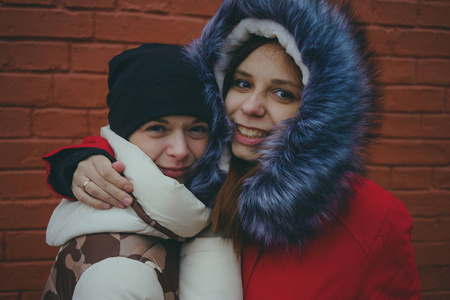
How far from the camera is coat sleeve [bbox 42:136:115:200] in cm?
99

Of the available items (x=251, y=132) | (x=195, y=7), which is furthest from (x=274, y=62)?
(x=195, y=7)

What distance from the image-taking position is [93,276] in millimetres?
758

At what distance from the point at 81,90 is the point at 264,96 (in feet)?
2.82

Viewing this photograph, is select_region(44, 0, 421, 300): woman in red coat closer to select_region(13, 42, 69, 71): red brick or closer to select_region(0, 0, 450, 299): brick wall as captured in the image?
select_region(0, 0, 450, 299): brick wall

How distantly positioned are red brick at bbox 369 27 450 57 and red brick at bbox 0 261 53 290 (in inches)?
73.8

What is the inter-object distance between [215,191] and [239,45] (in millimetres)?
496

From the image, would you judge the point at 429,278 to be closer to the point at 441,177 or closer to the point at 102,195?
the point at 441,177

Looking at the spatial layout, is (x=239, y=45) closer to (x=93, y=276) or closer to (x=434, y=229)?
(x=93, y=276)

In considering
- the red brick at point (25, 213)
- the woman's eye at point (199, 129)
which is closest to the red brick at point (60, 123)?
the red brick at point (25, 213)

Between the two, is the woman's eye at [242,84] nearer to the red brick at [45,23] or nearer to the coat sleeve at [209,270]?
the coat sleeve at [209,270]

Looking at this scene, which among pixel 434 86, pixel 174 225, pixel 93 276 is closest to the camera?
pixel 93 276

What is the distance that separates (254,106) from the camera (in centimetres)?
104

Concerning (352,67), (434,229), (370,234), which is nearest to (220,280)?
(370,234)

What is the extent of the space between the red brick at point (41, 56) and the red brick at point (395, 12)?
1456mm
